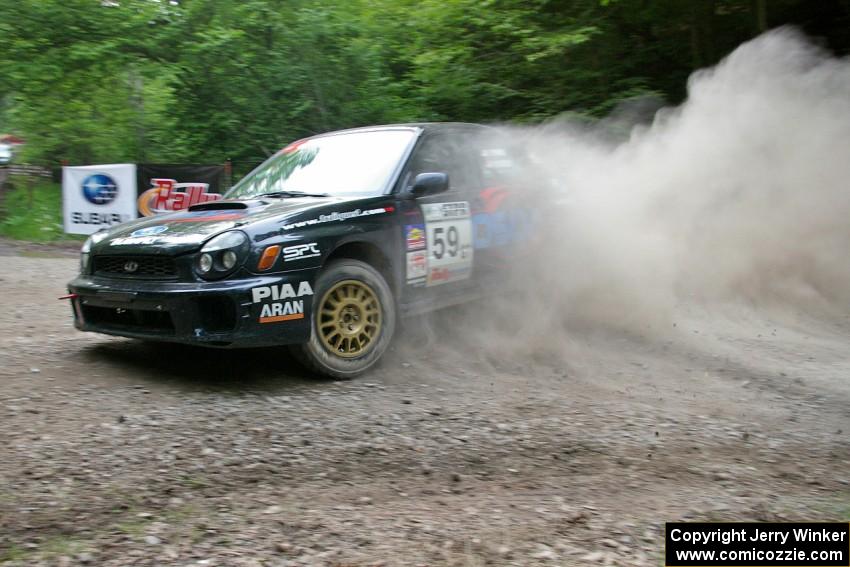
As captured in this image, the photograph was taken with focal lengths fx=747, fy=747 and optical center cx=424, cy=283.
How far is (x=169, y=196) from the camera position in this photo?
1316 centimetres

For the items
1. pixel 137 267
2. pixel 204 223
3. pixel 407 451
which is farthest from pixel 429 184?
pixel 407 451

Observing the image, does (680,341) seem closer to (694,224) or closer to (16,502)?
(694,224)

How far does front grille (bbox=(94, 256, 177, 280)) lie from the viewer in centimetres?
480

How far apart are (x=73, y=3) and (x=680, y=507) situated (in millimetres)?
16083

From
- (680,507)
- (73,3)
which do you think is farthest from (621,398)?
(73,3)

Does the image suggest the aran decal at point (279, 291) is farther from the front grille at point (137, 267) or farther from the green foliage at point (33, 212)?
the green foliage at point (33, 212)

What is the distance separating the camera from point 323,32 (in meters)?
15.2

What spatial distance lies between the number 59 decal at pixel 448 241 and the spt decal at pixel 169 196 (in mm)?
7887

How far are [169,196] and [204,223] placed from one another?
8.72 meters

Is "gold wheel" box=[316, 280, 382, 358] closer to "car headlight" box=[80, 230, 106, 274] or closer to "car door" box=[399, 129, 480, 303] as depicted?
"car door" box=[399, 129, 480, 303]

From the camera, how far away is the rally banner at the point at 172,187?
1303cm

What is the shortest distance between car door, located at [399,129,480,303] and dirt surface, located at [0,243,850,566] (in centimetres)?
61

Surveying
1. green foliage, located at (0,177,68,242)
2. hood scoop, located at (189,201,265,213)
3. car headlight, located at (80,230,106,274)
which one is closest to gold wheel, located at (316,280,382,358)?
hood scoop, located at (189,201,265,213)

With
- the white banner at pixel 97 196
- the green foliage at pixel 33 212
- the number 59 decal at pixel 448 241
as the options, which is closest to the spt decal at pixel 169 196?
the white banner at pixel 97 196
